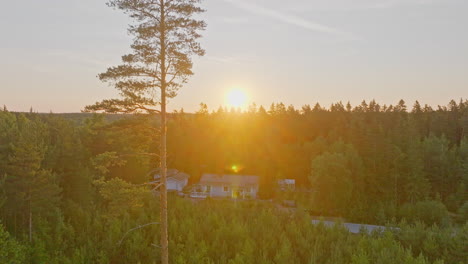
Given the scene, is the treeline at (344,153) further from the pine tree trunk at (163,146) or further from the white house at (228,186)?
the pine tree trunk at (163,146)

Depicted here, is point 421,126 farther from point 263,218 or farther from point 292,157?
point 263,218

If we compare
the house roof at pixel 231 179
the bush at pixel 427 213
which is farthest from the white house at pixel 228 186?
the bush at pixel 427 213

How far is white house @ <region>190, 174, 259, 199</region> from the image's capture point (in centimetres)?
5075

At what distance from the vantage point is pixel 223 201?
134 ft

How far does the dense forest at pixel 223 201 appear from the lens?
2166 cm

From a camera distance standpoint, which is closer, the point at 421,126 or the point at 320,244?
the point at 320,244

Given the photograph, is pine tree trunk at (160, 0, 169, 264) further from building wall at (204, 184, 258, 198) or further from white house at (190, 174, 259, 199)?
building wall at (204, 184, 258, 198)

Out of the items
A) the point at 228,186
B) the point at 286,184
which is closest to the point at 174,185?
the point at 228,186

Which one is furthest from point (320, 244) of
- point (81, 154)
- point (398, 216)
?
point (81, 154)

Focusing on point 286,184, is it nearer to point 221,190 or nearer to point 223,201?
point 221,190

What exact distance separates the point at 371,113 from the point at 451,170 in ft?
81.2

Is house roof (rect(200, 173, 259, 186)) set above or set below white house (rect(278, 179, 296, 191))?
above

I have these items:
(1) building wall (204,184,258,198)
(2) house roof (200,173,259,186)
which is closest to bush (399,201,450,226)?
(1) building wall (204,184,258,198)

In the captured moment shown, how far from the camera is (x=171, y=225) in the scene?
91.0 ft
